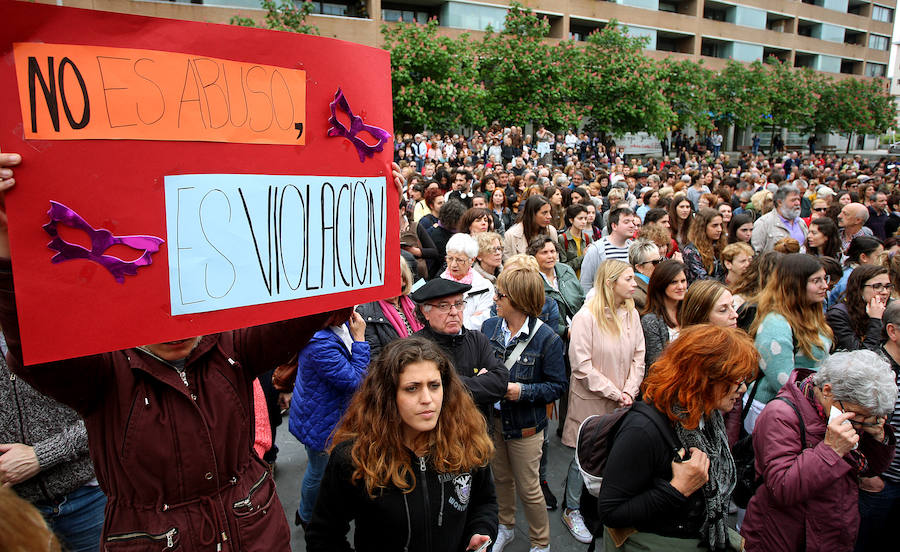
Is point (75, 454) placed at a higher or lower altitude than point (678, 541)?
higher

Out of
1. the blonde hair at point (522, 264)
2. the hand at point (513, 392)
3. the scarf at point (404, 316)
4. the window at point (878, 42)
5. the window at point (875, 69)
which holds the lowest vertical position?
the hand at point (513, 392)

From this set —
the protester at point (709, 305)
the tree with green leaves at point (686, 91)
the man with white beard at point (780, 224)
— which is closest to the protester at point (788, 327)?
the protester at point (709, 305)

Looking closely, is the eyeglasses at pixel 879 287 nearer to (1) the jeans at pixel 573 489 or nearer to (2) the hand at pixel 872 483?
(2) the hand at pixel 872 483

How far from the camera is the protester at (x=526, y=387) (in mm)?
3498

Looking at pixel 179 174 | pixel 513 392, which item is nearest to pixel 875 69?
pixel 513 392

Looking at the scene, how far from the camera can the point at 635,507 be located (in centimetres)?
223

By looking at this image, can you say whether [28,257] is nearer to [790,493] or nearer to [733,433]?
[790,493]

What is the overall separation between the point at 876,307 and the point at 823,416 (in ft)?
7.33

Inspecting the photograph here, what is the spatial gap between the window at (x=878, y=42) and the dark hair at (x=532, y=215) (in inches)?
2516

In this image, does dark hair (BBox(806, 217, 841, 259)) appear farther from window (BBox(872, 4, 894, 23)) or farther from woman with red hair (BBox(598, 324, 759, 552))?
window (BBox(872, 4, 894, 23))

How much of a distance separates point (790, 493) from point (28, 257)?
290cm

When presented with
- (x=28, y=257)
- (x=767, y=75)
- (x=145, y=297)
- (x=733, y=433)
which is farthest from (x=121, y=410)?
(x=767, y=75)

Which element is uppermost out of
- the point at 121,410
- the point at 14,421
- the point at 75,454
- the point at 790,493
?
the point at 121,410

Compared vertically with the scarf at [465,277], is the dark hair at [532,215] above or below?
above
